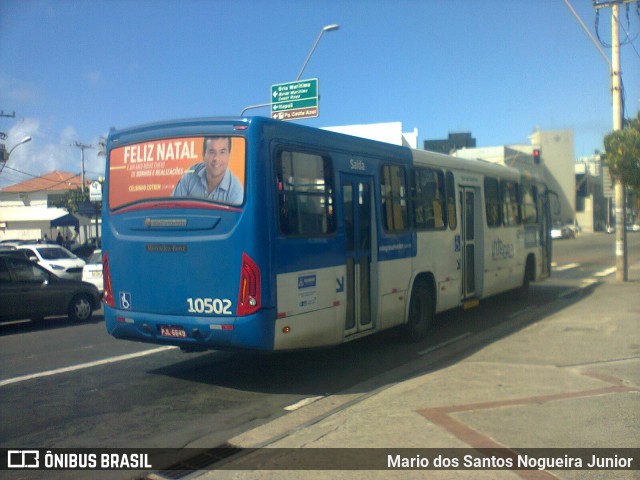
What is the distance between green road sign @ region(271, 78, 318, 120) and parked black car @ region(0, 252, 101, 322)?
10.7 meters

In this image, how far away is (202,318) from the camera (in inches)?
281

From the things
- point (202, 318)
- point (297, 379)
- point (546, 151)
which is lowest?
point (297, 379)

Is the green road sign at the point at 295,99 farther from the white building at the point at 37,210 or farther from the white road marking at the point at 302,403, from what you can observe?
the white building at the point at 37,210

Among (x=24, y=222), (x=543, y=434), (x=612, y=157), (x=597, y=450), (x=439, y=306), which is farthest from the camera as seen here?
(x=24, y=222)

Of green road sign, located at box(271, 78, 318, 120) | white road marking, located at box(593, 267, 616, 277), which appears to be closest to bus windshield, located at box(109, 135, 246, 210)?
green road sign, located at box(271, 78, 318, 120)

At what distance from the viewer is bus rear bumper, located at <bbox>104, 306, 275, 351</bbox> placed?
6.86 meters

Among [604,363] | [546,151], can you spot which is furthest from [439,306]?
[546,151]

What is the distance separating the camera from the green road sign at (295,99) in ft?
71.1

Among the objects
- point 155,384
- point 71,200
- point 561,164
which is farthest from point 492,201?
point 561,164

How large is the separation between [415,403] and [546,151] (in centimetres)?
8038

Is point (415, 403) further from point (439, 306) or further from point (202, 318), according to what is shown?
point (439, 306)

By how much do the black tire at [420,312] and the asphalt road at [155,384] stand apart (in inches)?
8.7

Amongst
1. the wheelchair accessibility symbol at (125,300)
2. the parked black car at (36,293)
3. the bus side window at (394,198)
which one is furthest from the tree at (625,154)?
the parked black car at (36,293)

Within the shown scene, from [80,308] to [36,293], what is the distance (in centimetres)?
113
